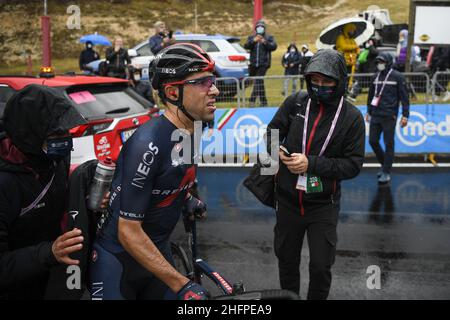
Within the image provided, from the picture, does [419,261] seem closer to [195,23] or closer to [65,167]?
[65,167]

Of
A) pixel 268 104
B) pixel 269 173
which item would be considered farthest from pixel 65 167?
pixel 268 104

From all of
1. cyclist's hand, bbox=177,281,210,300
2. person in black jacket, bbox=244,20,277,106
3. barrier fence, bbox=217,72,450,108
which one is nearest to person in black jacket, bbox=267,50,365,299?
cyclist's hand, bbox=177,281,210,300

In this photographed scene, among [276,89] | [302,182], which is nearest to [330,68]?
[302,182]

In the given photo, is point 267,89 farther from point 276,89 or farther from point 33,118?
point 33,118

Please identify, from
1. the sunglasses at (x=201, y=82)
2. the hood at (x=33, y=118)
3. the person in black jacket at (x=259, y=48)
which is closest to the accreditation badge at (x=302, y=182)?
the sunglasses at (x=201, y=82)

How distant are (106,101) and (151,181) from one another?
4.97m

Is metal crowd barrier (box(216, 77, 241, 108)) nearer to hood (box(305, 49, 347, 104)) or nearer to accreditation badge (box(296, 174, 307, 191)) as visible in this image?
hood (box(305, 49, 347, 104))

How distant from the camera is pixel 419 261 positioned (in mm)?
5832

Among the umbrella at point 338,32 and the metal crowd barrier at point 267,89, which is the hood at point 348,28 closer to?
the umbrella at point 338,32

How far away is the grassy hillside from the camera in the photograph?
30578mm

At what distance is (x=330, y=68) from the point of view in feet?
12.9

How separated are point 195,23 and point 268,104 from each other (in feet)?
132

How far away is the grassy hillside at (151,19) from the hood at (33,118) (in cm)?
2509

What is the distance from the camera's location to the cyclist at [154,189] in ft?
8.70
